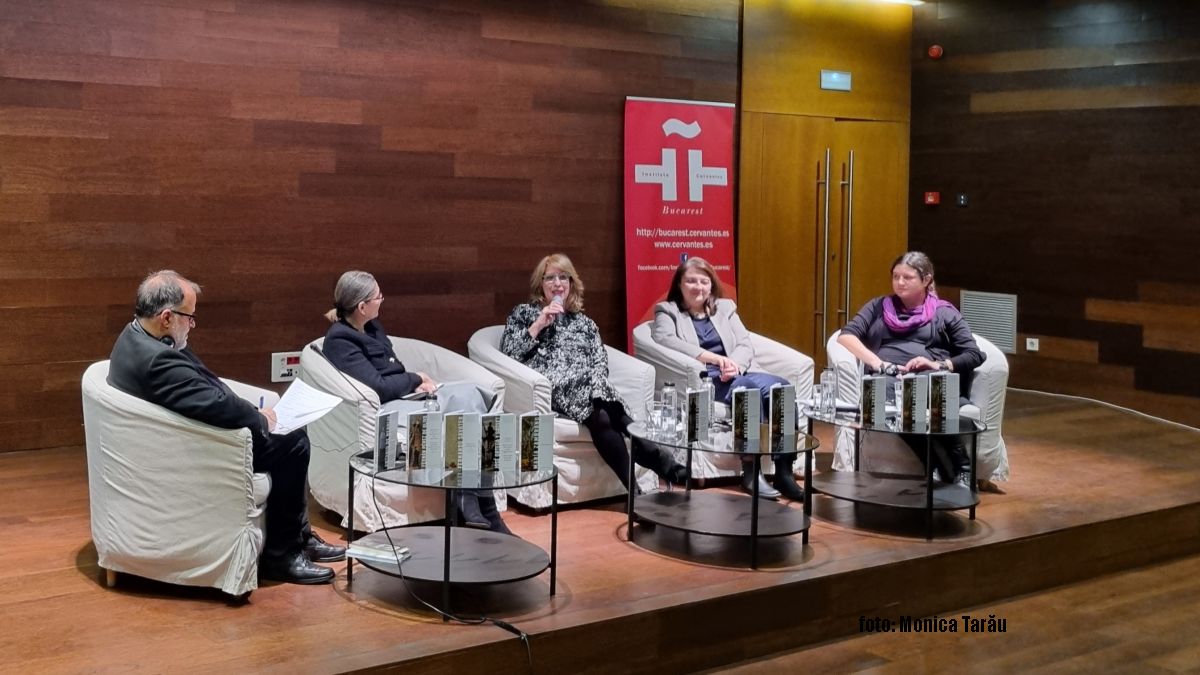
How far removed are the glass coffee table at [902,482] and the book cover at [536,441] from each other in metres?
1.41

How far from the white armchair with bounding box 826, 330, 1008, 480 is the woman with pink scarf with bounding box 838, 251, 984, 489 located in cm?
6

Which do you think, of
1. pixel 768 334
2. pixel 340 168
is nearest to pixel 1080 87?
pixel 768 334

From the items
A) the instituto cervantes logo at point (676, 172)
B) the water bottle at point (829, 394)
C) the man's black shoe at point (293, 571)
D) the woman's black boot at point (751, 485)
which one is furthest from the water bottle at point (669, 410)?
the instituto cervantes logo at point (676, 172)

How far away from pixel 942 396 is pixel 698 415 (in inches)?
43.5

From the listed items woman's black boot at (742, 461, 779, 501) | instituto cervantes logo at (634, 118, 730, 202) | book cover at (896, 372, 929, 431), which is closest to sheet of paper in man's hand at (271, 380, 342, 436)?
woman's black boot at (742, 461, 779, 501)

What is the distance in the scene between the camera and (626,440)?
5730mm

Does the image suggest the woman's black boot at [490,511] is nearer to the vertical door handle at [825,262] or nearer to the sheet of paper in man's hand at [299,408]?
the sheet of paper in man's hand at [299,408]

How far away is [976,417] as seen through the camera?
5.93m

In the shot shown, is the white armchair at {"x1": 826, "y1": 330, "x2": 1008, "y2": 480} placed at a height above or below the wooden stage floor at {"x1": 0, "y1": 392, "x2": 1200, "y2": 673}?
above

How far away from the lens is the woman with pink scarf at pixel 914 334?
596 cm

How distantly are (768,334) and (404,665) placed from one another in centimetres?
515

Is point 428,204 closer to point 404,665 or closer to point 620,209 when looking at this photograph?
point 620,209

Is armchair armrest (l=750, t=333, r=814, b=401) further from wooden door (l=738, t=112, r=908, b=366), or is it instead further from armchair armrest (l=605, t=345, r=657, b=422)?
wooden door (l=738, t=112, r=908, b=366)

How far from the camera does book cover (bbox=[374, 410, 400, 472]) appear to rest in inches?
173
